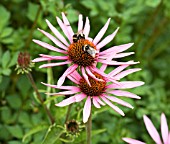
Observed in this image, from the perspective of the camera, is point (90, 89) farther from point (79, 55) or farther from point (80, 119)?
point (80, 119)

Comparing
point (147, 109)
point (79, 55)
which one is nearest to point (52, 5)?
point (79, 55)

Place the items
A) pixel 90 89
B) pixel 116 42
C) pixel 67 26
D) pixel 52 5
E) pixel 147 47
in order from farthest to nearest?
1. pixel 147 47
2. pixel 116 42
3. pixel 52 5
4. pixel 67 26
5. pixel 90 89

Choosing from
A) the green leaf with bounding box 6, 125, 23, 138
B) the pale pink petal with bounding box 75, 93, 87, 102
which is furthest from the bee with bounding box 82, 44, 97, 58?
the green leaf with bounding box 6, 125, 23, 138

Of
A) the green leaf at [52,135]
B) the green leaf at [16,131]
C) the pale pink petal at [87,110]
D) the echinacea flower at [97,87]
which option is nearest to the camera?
the pale pink petal at [87,110]

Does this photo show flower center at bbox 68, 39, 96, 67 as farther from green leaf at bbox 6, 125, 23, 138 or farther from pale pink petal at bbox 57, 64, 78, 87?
green leaf at bbox 6, 125, 23, 138

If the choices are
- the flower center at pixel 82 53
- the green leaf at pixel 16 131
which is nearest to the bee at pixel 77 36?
the flower center at pixel 82 53

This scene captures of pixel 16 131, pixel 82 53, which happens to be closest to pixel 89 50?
pixel 82 53

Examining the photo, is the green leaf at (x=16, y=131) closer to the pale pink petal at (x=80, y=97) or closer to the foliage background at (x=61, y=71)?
the foliage background at (x=61, y=71)
